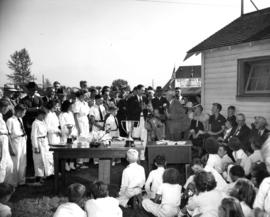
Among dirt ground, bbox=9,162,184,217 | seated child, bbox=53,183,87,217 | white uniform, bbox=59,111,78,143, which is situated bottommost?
dirt ground, bbox=9,162,184,217

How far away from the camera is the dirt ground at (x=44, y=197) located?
21.7 ft

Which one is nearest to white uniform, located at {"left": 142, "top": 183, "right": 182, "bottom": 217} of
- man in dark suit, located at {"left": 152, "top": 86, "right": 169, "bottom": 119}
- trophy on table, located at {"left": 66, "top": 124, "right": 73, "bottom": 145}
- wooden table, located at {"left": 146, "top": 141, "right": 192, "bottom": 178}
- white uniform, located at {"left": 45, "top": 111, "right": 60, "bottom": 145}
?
wooden table, located at {"left": 146, "top": 141, "right": 192, "bottom": 178}

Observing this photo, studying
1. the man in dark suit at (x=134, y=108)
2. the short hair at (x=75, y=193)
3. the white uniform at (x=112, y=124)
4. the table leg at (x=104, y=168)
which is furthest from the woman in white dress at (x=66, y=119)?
the short hair at (x=75, y=193)

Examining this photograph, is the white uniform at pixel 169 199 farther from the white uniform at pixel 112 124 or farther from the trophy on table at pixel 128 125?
the trophy on table at pixel 128 125

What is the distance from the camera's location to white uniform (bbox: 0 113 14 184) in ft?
25.0

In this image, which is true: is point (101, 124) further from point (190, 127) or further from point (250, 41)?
point (250, 41)

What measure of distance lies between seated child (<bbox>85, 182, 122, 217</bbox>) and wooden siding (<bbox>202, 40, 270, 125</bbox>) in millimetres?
6987

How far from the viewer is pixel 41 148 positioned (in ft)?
27.5

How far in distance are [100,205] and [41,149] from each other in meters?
4.07

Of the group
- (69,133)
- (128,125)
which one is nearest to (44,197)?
(69,133)

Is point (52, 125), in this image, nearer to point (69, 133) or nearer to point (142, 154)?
point (69, 133)


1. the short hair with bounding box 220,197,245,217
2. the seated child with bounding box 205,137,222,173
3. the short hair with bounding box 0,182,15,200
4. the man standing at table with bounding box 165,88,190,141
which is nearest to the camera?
the short hair with bounding box 220,197,245,217

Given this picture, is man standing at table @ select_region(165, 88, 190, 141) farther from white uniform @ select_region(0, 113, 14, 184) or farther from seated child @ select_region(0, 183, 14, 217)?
seated child @ select_region(0, 183, 14, 217)

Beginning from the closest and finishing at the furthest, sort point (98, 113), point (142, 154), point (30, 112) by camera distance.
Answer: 1. point (142, 154)
2. point (30, 112)
3. point (98, 113)
